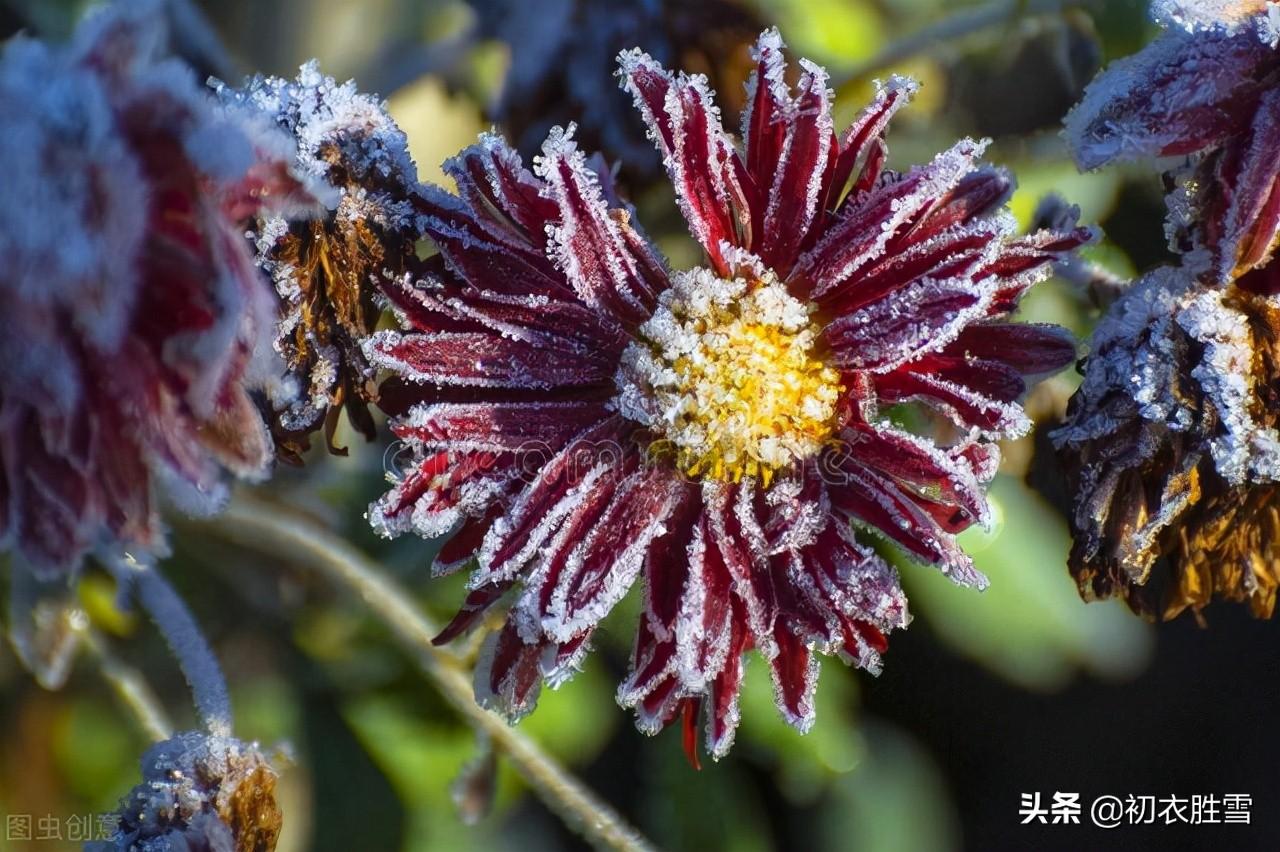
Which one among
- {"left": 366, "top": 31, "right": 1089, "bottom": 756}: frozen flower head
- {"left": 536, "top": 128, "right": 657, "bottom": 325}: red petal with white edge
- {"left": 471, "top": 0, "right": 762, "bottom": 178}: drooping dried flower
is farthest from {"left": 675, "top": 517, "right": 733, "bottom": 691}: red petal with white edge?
{"left": 471, "top": 0, "right": 762, "bottom": 178}: drooping dried flower

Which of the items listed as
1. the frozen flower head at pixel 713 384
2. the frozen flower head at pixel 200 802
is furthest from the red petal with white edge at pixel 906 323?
the frozen flower head at pixel 200 802

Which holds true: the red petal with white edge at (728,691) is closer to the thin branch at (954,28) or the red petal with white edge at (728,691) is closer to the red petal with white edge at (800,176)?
the red petal with white edge at (800,176)

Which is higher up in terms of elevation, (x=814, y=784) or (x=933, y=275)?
(x=933, y=275)

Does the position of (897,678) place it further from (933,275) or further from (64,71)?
(64,71)

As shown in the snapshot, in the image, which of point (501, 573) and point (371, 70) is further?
point (371, 70)

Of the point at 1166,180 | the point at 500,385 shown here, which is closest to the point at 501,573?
the point at 500,385

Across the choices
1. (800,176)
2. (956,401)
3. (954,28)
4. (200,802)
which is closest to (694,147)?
(800,176)
